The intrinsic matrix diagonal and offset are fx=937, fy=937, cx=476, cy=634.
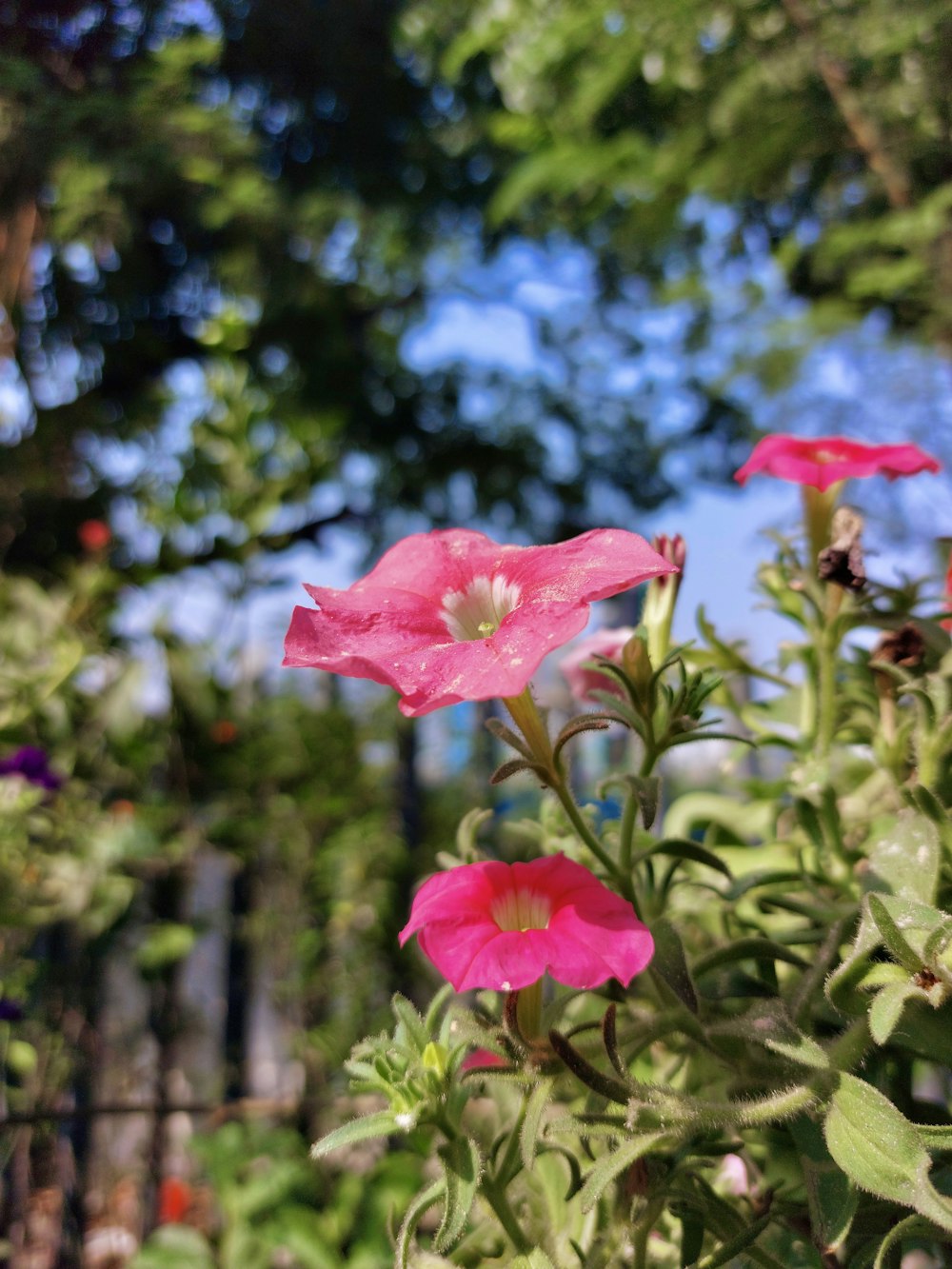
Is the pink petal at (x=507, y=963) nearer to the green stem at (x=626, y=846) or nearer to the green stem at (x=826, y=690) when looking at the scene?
the green stem at (x=626, y=846)

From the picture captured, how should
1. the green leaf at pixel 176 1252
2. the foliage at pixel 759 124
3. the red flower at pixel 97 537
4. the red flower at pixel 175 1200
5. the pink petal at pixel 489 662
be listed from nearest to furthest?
the pink petal at pixel 489 662
the green leaf at pixel 176 1252
the foliage at pixel 759 124
the red flower at pixel 175 1200
the red flower at pixel 97 537

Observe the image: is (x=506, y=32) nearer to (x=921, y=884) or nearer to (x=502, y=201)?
(x=502, y=201)

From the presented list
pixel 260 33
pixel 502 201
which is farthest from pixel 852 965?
pixel 260 33

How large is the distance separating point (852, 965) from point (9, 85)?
1826 millimetres

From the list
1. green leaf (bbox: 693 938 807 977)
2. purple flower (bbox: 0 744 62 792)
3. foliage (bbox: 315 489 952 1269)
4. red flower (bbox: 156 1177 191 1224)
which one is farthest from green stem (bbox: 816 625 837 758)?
red flower (bbox: 156 1177 191 1224)

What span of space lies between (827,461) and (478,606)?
0.20 metres

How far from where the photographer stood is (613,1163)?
25 centimetres

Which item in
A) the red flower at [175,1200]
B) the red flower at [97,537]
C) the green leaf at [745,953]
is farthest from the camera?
the red flower at [97,537]

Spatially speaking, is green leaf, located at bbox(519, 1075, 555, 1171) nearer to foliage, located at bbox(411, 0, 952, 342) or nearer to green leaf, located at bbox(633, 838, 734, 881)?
green leaf, located at bbox(633, 838, 734, 881)

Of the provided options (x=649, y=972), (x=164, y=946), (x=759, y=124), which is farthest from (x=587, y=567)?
(x=759, y=124)

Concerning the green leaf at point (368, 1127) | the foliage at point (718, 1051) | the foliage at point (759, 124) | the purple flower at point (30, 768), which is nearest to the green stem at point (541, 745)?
the foliage at point (718, 1051)

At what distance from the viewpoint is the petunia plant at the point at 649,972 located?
0.87ft

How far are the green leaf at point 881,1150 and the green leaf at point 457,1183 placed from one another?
0.10 m

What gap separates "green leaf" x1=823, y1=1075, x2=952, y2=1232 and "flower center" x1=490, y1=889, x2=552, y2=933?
10cm
